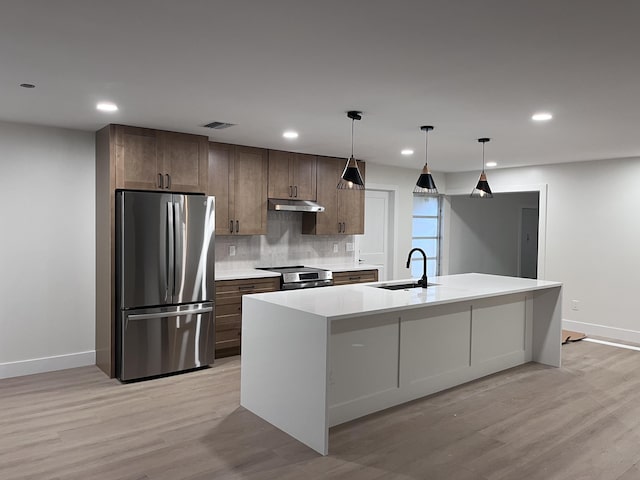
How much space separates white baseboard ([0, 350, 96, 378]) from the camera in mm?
4449

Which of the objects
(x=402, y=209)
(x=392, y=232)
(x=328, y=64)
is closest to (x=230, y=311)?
(x=328, y=64)

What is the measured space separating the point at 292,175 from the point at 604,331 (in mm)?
4416

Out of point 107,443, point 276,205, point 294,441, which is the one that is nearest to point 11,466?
point 107,443

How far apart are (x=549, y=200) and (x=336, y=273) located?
324 cm

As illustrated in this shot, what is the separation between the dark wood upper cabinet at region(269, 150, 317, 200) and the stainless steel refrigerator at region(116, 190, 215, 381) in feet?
3.95

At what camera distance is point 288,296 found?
12.2 feet

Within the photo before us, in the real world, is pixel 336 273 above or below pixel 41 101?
below

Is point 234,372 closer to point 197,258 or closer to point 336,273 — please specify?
point 197,258

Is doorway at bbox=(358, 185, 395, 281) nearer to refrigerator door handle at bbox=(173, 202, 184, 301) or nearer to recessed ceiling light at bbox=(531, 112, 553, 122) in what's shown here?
refrigerator door handle at bbox=(173, 202, 184, 301)

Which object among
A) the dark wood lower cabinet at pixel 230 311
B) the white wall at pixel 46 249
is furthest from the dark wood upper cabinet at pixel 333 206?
the white wall at pixel 46 249

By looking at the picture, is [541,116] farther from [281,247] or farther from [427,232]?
[427,232]

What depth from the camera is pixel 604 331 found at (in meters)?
6.32

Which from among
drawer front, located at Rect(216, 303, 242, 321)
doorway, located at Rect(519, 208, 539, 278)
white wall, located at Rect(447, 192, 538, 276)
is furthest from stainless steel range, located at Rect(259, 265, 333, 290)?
doorway, located at Rect(519, 208, 539, 278)

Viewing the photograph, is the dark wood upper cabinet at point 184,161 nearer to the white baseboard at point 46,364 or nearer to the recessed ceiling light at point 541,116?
the white baseboard at point 46,364
